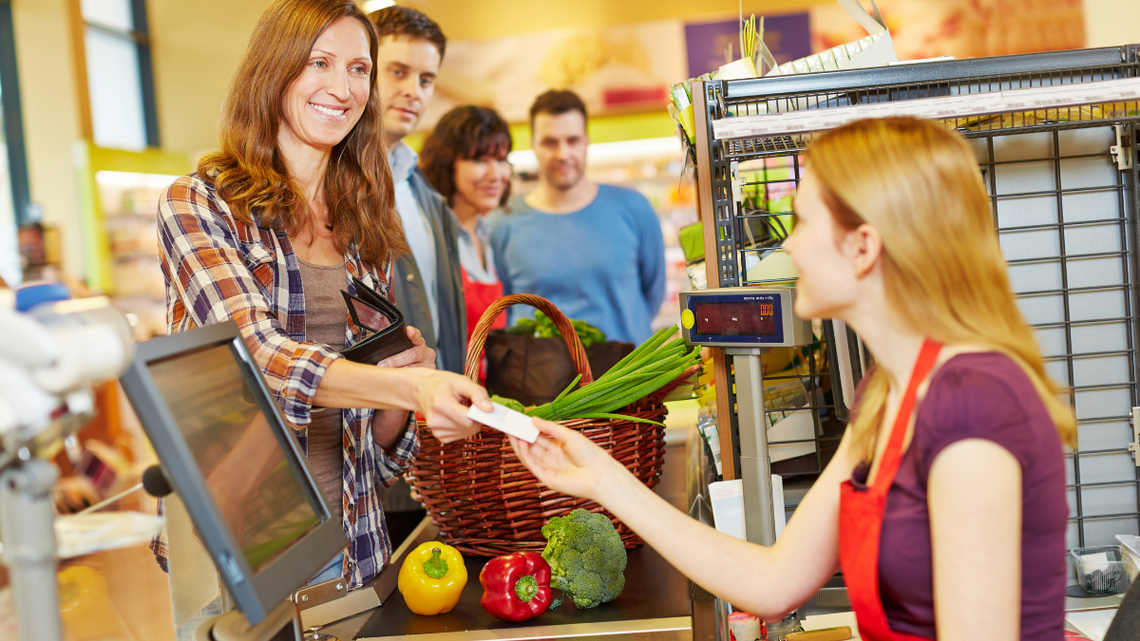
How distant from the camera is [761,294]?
130 centimetres

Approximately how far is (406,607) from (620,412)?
50 cm

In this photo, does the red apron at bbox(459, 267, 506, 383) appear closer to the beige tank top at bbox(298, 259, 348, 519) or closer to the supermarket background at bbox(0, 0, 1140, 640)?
the beige tank top at bbox(298, 259, 348, 519)

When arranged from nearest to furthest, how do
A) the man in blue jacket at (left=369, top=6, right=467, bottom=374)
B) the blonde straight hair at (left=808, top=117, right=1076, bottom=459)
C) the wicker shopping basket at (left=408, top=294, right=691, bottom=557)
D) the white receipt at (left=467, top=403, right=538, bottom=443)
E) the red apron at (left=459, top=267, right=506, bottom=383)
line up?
the blonde straight hair at (left=808, top=117, right=1076, bottom=459) < the white receipt at (left=467, top=403, right=538, bottom=443) < the wicker shopping basket at (left=408, top=294, right=691, bottom=557) < the man in blue jacket at (left=369, top=6, right=467, bottom=374) < the red apron at (left=459, top=267, right=506, bottom=383)

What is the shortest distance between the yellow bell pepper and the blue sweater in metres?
2.14

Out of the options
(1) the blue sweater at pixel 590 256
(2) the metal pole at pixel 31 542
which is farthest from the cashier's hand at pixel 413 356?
(1) the blue sweater at pixel 590 256

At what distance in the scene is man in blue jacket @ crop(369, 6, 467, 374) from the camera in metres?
2.66

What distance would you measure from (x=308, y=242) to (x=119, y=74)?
718cm

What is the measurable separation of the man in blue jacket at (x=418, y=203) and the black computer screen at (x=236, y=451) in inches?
63.4

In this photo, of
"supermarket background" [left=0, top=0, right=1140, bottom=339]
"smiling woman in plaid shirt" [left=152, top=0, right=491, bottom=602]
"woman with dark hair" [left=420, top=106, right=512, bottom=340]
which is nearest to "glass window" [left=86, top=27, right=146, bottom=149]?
"supermarket background" [left=0, top=0, right=1140, bottom=339]

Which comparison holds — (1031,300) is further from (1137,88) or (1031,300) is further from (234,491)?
(234,491)

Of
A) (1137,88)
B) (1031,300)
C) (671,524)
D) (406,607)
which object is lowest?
(406,607)

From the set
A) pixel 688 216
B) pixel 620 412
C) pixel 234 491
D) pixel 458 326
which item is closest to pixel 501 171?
pixel 458 326

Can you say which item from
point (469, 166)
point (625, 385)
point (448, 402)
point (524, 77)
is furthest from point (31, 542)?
point (524, 77)

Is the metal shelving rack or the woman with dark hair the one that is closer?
the metal shelving rack
